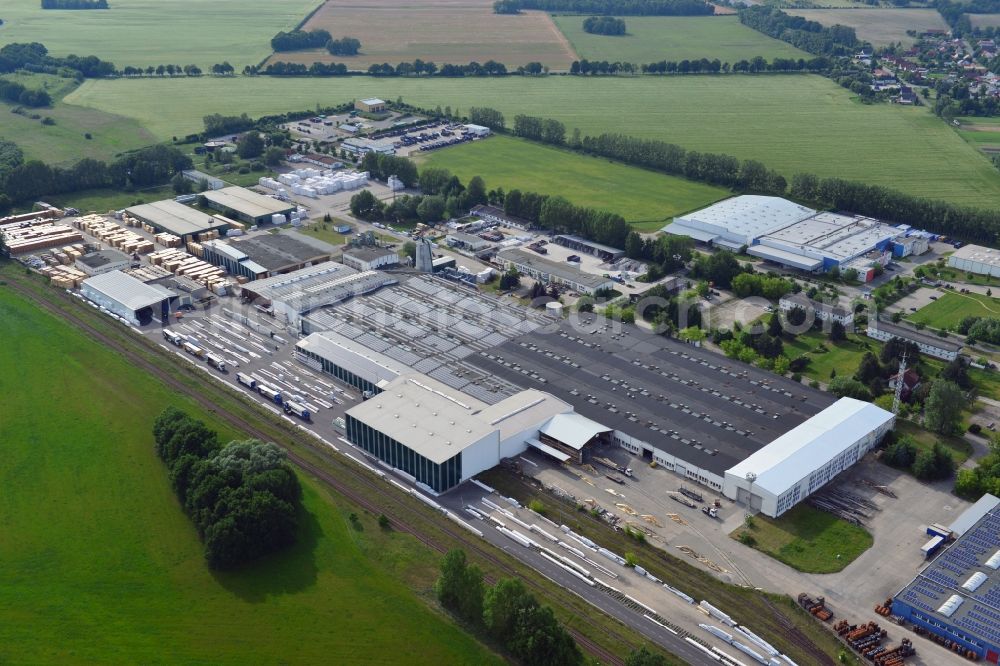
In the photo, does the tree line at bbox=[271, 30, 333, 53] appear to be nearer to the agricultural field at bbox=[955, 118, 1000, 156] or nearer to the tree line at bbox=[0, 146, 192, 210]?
the tree line at bbox=[0, 146, 192, 210]

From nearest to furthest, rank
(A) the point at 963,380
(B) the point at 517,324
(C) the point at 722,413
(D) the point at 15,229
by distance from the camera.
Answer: (C) the point at 722,413, (A) the point at 963,380, (B) the point at 517,324, (D) the point at 15,229

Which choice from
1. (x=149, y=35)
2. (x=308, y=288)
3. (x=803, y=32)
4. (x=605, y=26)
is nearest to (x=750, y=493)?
(x=308, y=288)

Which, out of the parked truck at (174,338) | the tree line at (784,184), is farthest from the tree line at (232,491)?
the tree line at (784,184)

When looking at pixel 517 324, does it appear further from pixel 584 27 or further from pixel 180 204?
pixel 584 27

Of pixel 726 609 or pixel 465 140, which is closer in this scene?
pixel 726 609

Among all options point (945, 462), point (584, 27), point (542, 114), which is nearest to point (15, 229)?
point (542, 114)

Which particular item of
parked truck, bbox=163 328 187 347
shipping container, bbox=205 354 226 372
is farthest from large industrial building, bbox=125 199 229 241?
shipping container, bbox=205 354 226 372
